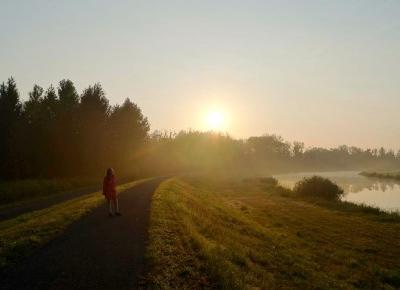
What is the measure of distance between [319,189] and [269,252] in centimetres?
3803

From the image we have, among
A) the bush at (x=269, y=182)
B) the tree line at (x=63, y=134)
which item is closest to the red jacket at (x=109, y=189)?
the tree line at (x=63, y=134)

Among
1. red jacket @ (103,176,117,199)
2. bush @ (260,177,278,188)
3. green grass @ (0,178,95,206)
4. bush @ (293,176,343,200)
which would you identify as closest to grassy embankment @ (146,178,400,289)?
red jacket @ (103,176,117,199)

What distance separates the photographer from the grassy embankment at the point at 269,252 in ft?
42.1

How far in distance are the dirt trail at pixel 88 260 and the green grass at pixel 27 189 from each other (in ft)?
63.2

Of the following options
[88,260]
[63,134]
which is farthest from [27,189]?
[88,260]

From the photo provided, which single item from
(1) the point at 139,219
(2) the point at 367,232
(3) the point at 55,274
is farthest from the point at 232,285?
(2) the point at 367,232

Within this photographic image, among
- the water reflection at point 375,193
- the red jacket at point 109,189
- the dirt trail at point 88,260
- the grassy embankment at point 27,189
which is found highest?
the red jacket at point 109,189

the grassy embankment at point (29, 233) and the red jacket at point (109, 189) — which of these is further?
the red jacket at point (109, 189)

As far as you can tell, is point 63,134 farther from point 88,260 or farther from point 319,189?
point 88,260

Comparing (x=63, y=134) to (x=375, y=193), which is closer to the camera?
(x=63, y=134)

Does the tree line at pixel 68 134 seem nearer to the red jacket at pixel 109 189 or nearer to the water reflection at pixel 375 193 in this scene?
the red jacket at pixel 109 189

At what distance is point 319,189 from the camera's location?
54.2 meters

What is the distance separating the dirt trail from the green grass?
19.3m

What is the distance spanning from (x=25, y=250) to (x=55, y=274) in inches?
134
